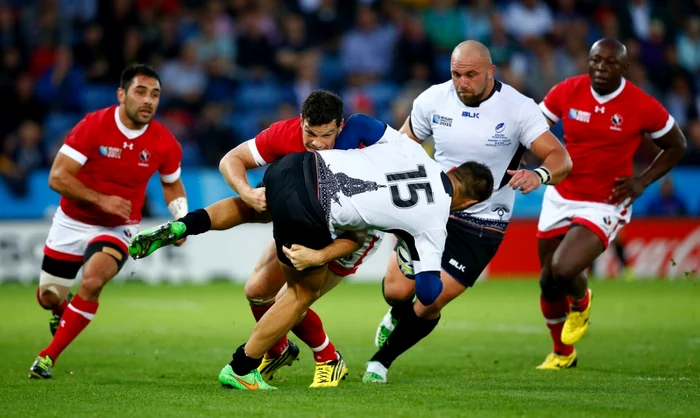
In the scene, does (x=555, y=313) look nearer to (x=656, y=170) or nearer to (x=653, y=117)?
(x=656, y=170)

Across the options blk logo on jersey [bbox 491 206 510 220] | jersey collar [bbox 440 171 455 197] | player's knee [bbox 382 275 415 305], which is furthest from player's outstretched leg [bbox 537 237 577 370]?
jersey collar [bbox 440 171 455 197]

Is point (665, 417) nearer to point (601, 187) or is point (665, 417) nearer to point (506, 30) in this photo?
point (601, 187)

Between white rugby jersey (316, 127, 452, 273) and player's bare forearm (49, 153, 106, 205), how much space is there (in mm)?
2738

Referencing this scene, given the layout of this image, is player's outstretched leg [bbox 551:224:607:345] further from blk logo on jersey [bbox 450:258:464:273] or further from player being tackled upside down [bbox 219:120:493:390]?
player being tackled upside down [bbox 219:120:493:390]

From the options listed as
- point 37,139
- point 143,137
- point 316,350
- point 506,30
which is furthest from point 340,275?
point 506,30

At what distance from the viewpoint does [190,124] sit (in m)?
20.0

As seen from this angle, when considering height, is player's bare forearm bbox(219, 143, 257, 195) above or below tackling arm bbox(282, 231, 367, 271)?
above

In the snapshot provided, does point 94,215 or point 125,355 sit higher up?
point 94,215

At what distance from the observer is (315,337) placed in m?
8.30

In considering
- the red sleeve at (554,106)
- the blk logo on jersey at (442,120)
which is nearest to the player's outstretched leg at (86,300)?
the blk logo on jersey at (442,120)

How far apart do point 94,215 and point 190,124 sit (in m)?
10.6

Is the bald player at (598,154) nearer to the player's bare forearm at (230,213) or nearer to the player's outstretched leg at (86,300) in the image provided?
the player's bare forearm at (230,213)

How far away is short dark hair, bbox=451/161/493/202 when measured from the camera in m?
7.42

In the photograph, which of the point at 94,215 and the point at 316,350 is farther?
the point at 94,215
